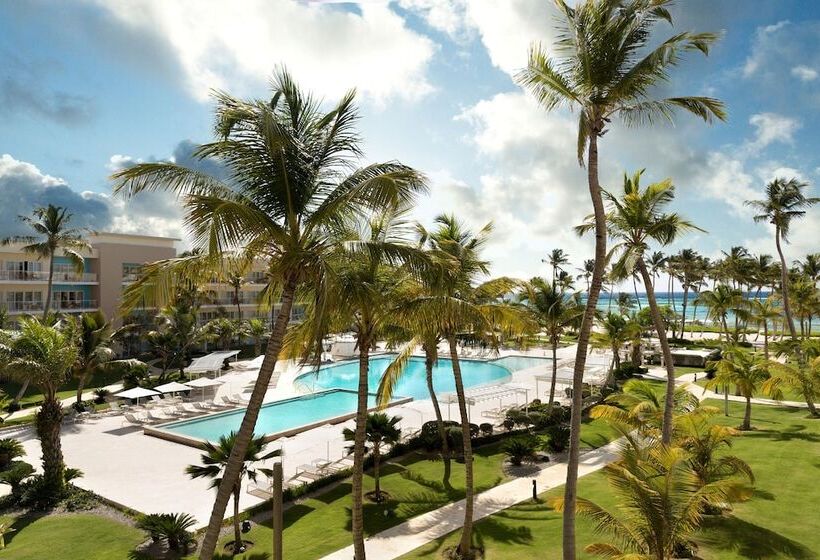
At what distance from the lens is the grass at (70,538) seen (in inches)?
491

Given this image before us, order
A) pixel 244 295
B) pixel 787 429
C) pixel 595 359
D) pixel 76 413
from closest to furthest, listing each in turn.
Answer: pixel 787 429
pixel 76 413
pixel 595 359
pixel 244 295

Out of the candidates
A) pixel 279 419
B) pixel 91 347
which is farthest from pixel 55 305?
pixel 279 419

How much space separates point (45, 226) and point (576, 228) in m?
30.8

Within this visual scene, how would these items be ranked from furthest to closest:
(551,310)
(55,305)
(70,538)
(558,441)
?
(55,305), (551,310), (558,441), (70,538)

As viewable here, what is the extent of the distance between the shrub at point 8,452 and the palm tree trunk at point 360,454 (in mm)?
14563

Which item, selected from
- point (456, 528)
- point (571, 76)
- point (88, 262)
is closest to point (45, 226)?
point (88, 262)

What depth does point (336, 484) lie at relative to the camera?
17.0 meters

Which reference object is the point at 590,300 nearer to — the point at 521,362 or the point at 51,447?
the point at 51,447

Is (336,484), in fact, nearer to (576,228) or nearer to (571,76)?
(576,228)

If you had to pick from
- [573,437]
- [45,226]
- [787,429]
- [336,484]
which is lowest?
[336,484]

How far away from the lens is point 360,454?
35.9ft

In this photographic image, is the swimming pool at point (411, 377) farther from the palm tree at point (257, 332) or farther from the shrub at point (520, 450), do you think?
the shrub at point (520, 450)

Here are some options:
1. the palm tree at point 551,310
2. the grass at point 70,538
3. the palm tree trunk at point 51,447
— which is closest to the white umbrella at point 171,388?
the palm tree trunk at point 51,447

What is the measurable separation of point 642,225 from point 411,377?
27.4m
